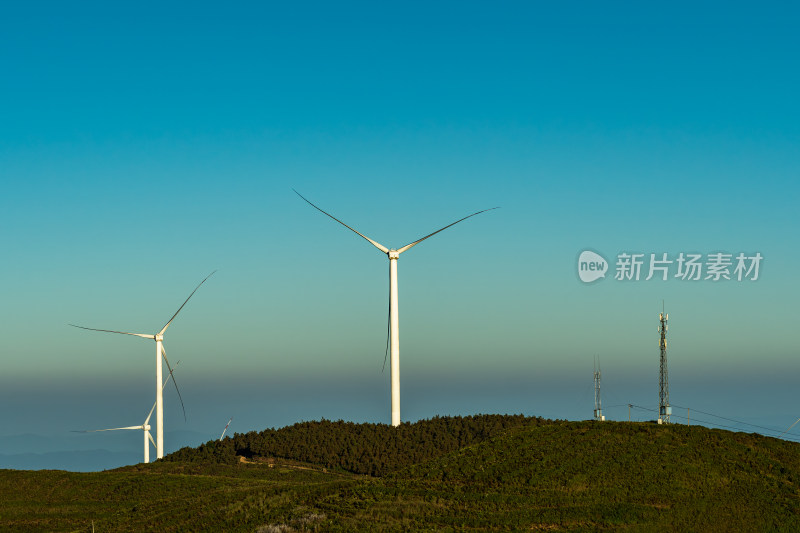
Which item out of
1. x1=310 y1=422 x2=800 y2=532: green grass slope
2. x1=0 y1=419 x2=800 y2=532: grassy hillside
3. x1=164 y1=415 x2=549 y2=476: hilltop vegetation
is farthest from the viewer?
x1=164 y1=415 x2=549 y2=476: hilltop vegetation

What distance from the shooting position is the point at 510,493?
37531mm

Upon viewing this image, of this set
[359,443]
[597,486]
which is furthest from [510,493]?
[359,443]

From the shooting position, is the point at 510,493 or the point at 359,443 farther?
the point at 359,443

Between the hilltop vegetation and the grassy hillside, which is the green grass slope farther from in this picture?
the hilltop vegetation

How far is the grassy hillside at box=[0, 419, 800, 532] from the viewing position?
3372 centimetres

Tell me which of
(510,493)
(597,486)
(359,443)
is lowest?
(359,443)

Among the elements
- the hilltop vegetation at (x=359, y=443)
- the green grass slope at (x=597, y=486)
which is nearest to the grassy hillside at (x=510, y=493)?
the green grass slope at (x=597, y=486)

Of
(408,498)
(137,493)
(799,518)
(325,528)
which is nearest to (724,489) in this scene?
(799,518)

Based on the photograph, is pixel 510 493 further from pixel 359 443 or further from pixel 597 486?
pixel 359 443

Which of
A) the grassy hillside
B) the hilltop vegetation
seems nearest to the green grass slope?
the grassy hillside

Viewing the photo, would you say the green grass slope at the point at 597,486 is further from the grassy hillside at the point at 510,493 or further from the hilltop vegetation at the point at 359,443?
the hilltop vegetation at the point at 359,443

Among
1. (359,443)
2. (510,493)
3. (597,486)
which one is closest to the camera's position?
(510,493)

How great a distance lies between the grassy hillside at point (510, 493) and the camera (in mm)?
33719

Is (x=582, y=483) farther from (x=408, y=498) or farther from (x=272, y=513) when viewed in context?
(x=272, y=513)
